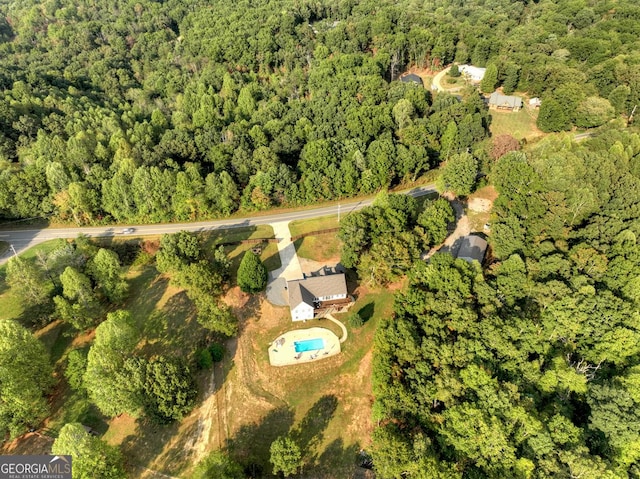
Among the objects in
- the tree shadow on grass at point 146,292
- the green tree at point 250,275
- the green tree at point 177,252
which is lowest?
the tree shadow on grass at point 146,292

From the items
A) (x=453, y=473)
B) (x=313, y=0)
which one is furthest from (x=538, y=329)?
(x=313, y=0)

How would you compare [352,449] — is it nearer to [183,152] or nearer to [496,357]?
[496,357]

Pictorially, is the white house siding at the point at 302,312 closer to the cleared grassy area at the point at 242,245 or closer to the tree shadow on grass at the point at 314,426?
the cleared grassy area at the point at 242,245

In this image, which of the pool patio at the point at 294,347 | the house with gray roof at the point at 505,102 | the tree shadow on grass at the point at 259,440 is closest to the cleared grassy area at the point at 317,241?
the pool patio at the point at 294,347

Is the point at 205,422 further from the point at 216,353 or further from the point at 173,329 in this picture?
the point at 173,329

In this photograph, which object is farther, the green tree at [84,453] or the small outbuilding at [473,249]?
the small outbuilding at [473,249]

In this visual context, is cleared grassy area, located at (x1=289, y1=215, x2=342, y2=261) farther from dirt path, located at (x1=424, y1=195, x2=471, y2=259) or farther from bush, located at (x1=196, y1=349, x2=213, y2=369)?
Answer: bush, located at (x1=196, y1=349, x2=213, y2=369)
